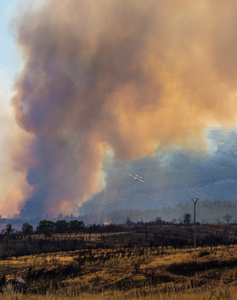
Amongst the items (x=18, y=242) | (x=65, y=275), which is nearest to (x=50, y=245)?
(x=18, y=242)

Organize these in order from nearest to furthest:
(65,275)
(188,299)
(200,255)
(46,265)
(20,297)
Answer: (188,299)
(20,297)
(65,275)
(200,255)
(46,265)

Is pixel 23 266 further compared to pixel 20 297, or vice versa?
pixel 23 266

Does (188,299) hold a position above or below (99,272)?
above

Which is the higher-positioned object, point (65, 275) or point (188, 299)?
point (188, 299)

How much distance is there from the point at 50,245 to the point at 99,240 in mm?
22539

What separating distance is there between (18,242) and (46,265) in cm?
8522

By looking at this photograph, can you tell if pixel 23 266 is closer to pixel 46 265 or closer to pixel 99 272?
pixel 46 265

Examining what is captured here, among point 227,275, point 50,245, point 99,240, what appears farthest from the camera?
point 99,240

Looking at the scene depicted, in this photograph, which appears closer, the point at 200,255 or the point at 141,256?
the point at 200,255

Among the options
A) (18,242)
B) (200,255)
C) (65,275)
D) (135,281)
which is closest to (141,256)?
(200,255)

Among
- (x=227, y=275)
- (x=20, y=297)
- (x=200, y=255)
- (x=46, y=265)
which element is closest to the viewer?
(x=20, y=297)

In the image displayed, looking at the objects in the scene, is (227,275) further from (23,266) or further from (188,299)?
(23,266)

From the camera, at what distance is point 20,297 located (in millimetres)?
18438

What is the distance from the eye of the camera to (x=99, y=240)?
162250mm
